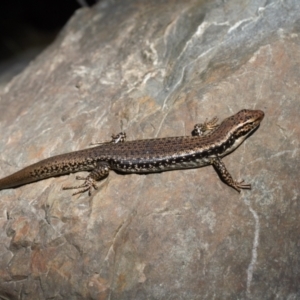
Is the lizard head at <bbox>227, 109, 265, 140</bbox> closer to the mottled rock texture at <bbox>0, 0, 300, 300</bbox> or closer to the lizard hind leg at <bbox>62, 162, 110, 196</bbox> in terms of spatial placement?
the mottled rock texture at <bbox>0, 0, 300, 300</bbox>

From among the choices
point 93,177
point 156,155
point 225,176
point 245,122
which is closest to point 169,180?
point 156,155

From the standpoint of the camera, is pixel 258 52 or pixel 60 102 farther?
pixel 60 102

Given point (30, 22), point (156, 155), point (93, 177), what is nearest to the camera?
point (156, 155)

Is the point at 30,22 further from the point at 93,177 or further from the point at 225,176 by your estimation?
the point at 225,176

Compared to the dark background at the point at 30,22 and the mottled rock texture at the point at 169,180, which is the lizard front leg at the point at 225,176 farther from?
the dark background at the point at 30,22

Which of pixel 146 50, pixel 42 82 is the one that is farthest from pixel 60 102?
pixel 146 50

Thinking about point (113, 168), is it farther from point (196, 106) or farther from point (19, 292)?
point (19, 292)
